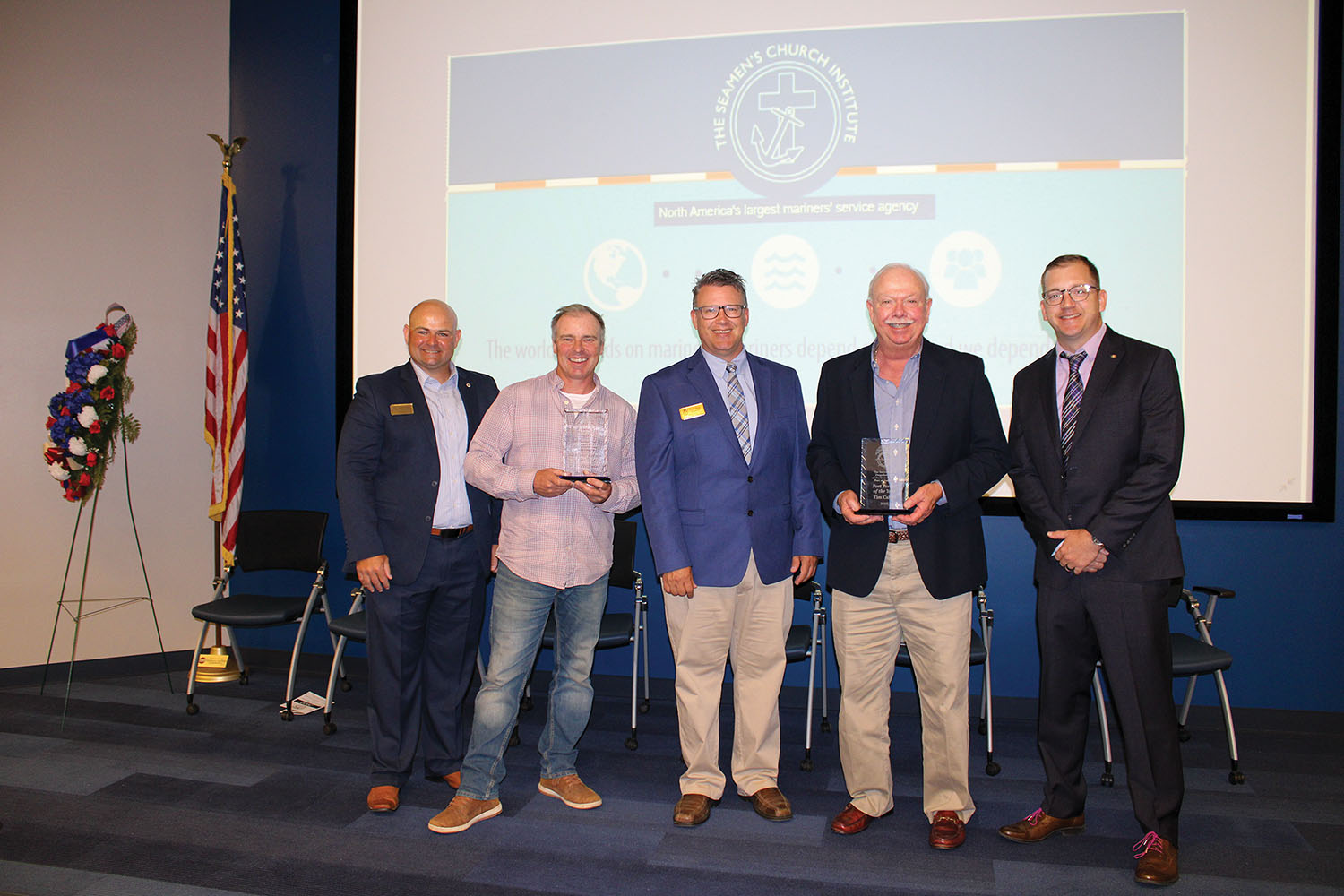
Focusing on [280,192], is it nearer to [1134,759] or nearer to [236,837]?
[236,837]

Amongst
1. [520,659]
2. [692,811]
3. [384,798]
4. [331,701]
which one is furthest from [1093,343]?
[331,701]

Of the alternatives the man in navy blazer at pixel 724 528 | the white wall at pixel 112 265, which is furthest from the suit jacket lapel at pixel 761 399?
the white wall at pixel 112 265

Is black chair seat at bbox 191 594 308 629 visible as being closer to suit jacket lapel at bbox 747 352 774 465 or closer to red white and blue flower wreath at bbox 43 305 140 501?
red white and blue flower wreath at bbox 43 305 140 501

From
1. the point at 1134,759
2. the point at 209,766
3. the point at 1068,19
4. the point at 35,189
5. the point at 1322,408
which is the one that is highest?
the point at 1068,19

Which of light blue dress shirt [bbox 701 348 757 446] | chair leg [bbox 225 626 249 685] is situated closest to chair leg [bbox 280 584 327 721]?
chair leg [bbox 225 626 249 685]

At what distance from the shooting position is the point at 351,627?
3.93 meters

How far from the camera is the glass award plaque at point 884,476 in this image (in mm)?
2639

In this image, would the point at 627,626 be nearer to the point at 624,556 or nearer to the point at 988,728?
the point at 624,556

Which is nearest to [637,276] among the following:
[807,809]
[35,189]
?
[807,809]

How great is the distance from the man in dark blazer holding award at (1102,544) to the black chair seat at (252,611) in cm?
351

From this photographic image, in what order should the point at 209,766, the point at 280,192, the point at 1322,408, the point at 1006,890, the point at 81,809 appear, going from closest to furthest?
the point at 1006,890
the point at 81,809
the point at 209,766
the point at 1322,408
the point at 280,192

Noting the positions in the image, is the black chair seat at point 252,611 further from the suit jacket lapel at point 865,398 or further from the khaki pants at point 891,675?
the suit jacket lapel at point 865,398

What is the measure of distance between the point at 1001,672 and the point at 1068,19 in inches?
128

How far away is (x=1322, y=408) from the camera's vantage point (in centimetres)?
376
